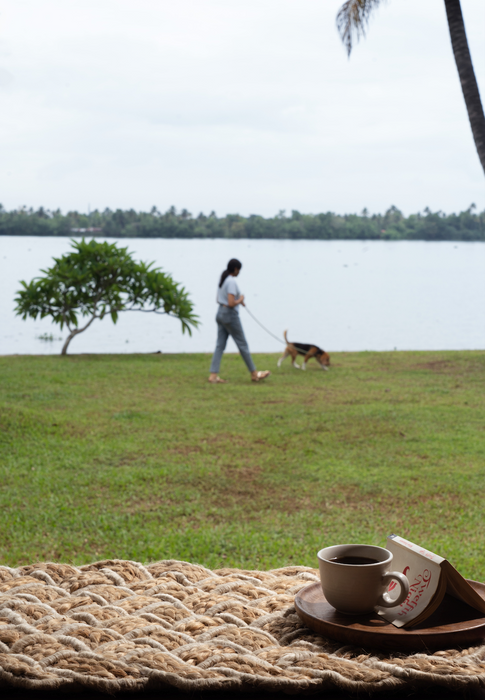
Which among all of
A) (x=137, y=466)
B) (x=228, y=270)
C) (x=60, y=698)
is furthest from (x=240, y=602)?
(x=228, y=270)

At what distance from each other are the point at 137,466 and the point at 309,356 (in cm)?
637

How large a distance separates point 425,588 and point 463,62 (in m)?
6.68

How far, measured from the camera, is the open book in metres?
1.57

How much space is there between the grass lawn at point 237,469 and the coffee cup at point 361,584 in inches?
97.8

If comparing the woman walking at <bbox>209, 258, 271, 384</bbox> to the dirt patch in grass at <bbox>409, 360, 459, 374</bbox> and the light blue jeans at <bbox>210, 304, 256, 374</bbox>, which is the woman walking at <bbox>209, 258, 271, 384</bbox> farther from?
the dirt patch in grass at <bbox>409, 360, 459, 374</bbox>

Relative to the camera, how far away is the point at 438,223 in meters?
66.4

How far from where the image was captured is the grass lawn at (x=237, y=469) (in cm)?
448

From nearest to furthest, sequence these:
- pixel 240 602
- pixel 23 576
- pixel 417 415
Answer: pixel 240 602
pixel 23 576
pixel 417 415

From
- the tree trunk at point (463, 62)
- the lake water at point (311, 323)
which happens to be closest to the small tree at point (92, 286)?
the lake water at point (311, 323)

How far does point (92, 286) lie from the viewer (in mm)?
13477

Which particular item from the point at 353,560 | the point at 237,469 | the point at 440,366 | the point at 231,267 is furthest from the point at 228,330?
the point at 353,560

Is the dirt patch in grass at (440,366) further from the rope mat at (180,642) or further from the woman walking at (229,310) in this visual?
the rope mat at (180,642)

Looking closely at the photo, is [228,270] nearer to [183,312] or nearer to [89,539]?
[183,312]

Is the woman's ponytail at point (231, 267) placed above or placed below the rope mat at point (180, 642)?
above
